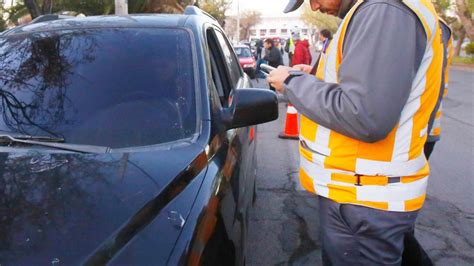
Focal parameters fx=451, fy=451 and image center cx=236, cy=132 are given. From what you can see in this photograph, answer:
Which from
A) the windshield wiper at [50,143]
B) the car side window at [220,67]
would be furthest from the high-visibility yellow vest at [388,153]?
the car side window at [220,67]

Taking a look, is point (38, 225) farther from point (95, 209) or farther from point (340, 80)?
point (340, 80)

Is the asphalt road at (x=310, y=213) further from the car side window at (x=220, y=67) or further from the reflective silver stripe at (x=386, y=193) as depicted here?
the reflective silver stripe at (x=386, y=193)

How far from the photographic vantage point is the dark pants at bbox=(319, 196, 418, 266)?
158cm

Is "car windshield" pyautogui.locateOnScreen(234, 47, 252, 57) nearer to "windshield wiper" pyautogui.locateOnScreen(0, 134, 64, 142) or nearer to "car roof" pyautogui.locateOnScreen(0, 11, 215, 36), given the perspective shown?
"car roof" pyautogui.locateOnScreen(0, 11, 215, 36)

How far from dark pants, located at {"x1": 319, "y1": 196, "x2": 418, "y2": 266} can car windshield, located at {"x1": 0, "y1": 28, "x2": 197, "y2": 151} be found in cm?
80

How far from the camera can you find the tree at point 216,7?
118 ft

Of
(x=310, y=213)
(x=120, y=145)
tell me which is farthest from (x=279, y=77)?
(x=310, y=213)

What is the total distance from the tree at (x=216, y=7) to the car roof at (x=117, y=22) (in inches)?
1286

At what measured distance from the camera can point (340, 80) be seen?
1.48 m

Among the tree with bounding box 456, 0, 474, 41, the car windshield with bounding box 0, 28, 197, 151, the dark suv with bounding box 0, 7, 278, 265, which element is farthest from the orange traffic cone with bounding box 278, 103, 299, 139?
the tree with bounding box 456, 0, 474, 41

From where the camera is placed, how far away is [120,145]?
6.57 ft

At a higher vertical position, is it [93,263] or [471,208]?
[93,263]

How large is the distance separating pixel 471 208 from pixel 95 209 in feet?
12.7

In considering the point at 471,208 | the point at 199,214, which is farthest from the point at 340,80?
the point at 471,208
